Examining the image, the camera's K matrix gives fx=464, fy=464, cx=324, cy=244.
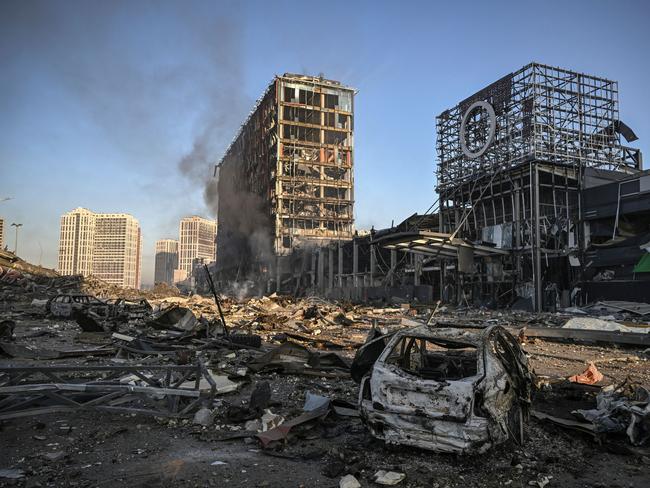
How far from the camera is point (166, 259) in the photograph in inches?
5812

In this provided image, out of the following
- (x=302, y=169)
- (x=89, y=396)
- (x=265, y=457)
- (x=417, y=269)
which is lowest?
(x=265, y=457)

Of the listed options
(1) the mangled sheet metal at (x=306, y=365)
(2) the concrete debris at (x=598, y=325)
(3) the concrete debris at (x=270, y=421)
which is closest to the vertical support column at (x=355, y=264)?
(2) the concrete debris at (x=598, y=325)

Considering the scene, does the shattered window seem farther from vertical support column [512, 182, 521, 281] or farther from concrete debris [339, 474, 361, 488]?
vertical support column [512, 182, 521, 281]

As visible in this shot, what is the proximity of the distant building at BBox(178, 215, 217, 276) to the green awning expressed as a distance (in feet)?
404

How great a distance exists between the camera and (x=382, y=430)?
14.5 feet

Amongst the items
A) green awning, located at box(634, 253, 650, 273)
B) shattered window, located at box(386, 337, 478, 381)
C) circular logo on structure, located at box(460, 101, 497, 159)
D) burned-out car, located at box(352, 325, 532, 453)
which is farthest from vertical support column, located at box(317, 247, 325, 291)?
burned-out car, located at box(352, 325, 532, 453)

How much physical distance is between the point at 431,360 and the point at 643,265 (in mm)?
17825

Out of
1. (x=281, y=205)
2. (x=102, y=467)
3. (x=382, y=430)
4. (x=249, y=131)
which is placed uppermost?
(x=249, y=131)

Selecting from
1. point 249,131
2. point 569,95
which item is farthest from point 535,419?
point 249,131

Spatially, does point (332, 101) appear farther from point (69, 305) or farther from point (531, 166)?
point (69, 305)

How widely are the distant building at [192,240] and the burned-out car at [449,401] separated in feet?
437

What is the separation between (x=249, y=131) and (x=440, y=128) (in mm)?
36996

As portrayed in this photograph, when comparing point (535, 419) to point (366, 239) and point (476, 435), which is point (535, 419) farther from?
point (366, 239)

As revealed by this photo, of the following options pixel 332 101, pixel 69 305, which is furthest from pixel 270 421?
pixel 332 101
